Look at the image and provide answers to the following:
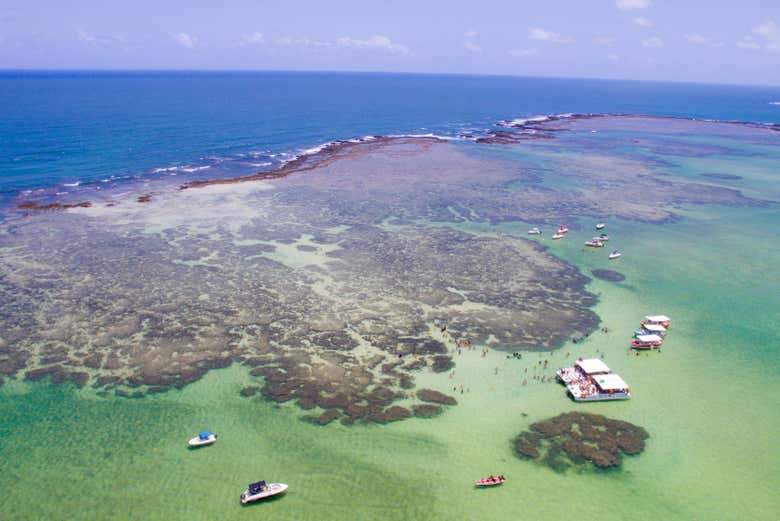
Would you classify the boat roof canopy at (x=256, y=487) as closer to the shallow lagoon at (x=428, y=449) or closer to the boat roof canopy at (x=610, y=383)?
the shallow lagoon at (x=428, y=449)

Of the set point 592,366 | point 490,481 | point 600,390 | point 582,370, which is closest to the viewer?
point 490,481

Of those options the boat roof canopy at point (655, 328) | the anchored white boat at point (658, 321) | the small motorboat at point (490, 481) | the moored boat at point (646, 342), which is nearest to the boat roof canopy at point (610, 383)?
the moored boat at point (646, 342)

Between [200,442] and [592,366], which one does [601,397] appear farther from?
[200,442]

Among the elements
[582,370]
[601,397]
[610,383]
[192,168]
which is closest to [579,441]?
[601,397]

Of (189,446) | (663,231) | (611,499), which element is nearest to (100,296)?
(189,446)

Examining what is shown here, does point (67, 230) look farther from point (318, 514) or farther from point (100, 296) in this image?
point (318, 514)

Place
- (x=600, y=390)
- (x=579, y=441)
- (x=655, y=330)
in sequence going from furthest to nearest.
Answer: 1. (x=655, y=330)
2. (x=600, y=390)
3. (x=579, y=441)

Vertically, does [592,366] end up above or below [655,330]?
below
